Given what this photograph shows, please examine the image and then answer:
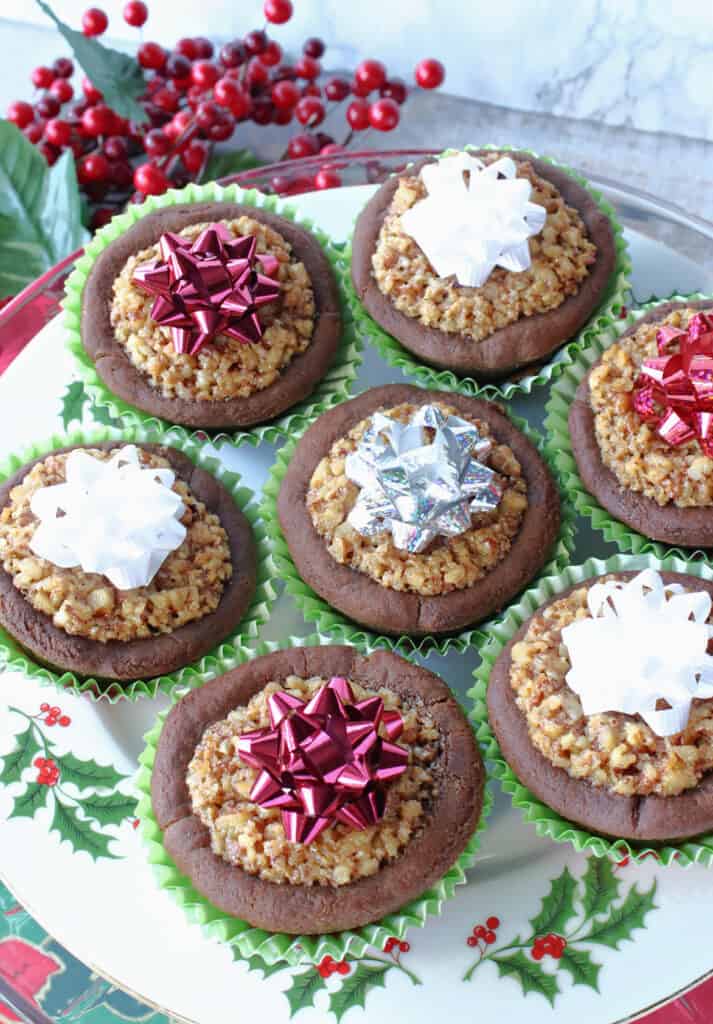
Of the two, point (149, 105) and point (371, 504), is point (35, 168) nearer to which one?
point (149, 105)

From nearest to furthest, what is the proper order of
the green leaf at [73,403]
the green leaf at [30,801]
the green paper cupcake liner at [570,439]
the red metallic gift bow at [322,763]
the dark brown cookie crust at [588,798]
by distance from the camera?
the red metallic gift bow at [322,763] < the dark brown cookie crust at [588,798] < the green leaf at [30,801] < the green paper cupcake liner at [570,439] < the green leaf at [73,403]

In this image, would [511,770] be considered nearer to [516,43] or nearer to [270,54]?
[270,54]

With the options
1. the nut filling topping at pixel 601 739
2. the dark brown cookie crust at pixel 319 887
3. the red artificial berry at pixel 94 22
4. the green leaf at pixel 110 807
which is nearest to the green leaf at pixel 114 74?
the red artificial berry at pixel 94 22

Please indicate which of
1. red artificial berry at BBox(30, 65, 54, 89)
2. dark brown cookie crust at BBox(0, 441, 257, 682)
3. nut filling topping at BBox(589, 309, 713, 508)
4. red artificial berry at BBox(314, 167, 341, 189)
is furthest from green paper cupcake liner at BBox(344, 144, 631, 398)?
red artificial berry at BBox(30, 65, 54, 89)

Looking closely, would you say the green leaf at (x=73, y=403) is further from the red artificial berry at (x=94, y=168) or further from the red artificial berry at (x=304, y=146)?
the red artificial berry at (x=304, y=146)

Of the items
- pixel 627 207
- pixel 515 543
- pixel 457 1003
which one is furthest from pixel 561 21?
pixel 457 1003

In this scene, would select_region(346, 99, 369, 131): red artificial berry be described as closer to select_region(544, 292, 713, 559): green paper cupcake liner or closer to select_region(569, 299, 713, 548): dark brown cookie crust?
select_region(544, 292, 713, 559): green paper cupcake liner
